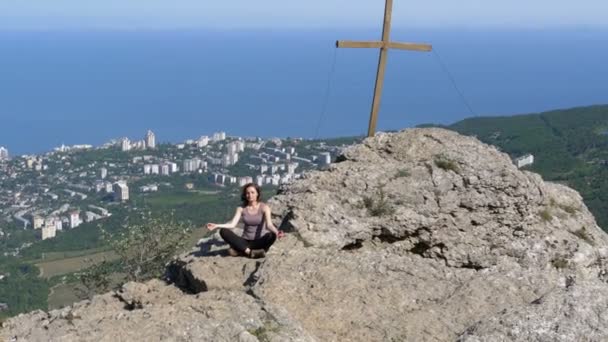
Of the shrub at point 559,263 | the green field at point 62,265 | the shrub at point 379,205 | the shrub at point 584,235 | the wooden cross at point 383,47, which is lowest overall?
the green field at point 62,265

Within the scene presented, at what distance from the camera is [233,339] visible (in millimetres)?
6430

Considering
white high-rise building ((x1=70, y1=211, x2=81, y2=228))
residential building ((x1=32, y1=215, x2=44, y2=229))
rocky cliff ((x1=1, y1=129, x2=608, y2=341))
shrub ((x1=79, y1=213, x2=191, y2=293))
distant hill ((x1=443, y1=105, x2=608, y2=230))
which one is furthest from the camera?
residential building ((x1=32, y1=215, x2=44, y2=229))

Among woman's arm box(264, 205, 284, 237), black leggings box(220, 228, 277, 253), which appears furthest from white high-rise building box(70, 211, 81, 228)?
black leggings box(220, 228, 277, 253)

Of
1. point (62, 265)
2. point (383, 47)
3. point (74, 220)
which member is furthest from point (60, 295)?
point (383, 47)

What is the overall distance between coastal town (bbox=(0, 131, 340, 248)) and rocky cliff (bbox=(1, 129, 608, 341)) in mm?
78737

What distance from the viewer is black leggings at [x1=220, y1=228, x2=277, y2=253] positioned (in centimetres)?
907

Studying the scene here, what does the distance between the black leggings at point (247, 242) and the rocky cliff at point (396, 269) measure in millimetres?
203

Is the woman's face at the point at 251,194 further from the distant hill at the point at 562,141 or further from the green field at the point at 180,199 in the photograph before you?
the green field at the point at 180,199

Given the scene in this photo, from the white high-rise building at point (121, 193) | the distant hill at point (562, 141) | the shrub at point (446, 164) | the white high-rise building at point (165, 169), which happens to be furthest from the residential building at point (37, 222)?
the shrub at point (446, 164)

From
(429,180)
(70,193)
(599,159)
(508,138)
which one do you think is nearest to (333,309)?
(429,180)

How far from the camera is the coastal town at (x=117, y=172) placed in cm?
10038

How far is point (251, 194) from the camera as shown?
31.9ft

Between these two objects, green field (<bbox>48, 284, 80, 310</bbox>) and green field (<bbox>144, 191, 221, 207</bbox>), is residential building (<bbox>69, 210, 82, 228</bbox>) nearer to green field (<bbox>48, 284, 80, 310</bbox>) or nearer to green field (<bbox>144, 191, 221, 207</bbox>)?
green field (<bbox>144, 191, 221, 207</bbox>)

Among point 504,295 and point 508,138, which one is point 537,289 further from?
point 508,138
